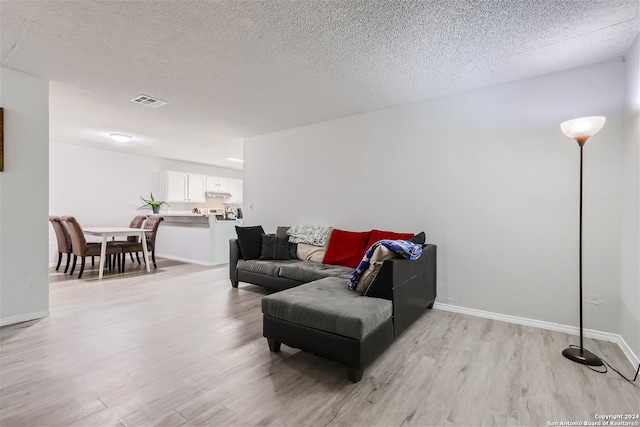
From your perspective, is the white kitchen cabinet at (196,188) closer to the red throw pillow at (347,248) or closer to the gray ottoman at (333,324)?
the red throw pillow at (347,248)

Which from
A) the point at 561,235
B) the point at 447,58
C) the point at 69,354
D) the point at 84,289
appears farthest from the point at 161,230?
the point at 561,235

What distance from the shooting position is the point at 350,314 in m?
1.90

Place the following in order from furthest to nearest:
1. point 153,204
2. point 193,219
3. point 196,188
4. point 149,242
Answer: point 196,188 → point 153,204 → point 193,219 → point 149,242

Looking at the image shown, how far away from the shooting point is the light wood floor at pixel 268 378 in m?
1.58

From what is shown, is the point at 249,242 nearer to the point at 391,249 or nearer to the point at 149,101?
the point at 149,101

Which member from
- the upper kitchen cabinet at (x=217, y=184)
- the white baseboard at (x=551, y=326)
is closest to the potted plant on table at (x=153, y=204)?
the upper kitchen cabinet at (x=217, y=184)

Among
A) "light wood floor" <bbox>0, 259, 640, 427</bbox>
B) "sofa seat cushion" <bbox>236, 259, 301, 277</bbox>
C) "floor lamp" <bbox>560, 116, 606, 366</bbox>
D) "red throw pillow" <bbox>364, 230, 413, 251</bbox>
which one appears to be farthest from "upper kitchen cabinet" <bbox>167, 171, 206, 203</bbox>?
"floor lamp" <bbox>560, 116, 606, 366</bbox>

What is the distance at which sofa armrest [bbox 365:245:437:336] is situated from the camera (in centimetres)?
223

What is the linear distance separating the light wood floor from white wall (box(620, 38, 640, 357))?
0.30 meters

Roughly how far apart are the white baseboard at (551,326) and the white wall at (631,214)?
0.07 m

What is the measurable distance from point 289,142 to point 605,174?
3.84 metres

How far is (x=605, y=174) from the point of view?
8.46 ft

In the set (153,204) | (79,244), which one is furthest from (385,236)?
(153,204)

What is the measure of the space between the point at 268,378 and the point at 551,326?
8.70 ft
